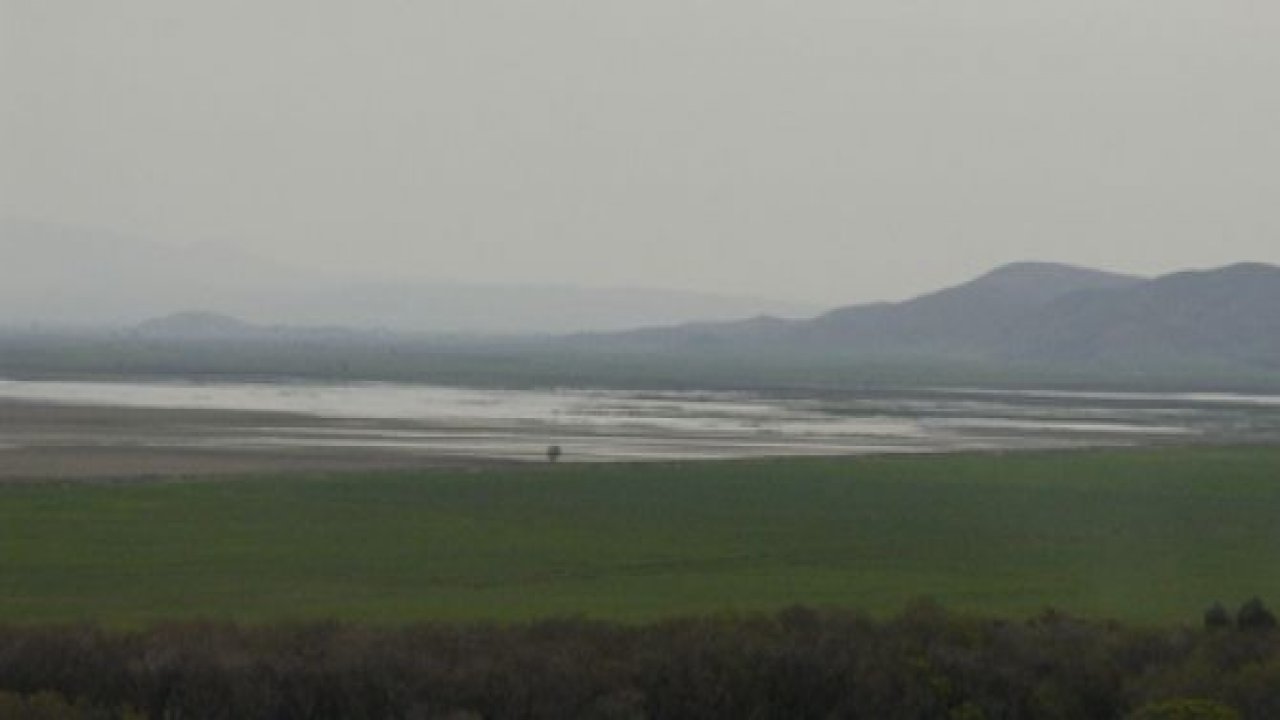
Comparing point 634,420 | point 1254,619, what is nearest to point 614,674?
point 1254,619

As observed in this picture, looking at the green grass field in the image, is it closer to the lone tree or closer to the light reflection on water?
the lone tree

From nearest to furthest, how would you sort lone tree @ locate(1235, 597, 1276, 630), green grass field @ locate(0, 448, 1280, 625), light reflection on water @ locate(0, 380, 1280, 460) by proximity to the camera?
lone tree @ locate(1235, 597, 1276, 630) < green grass field @ locate(0, 448, 1280, 625) < light reflection on water @ locate(0, 380, 1280, 460)

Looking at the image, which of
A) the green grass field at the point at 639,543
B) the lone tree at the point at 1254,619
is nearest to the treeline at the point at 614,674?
the lone tree at the point at 1254,619

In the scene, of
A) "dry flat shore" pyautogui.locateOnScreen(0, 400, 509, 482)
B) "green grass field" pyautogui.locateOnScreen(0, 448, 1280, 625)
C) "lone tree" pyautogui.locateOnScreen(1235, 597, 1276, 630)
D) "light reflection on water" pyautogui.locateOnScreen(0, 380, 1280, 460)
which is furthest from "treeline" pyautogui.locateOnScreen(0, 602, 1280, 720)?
"light reflection on water" pyautogui.locateOnScreen(0, 380, 1280, 460)

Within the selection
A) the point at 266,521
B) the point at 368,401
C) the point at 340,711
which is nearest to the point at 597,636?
the point at 340,711

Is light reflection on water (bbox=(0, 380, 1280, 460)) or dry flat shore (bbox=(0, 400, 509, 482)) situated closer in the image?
dry flat shore (bbox=(0, 400, 509, 482))

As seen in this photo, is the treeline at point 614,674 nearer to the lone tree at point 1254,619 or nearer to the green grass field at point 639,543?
the lone tree at point 1254,619
